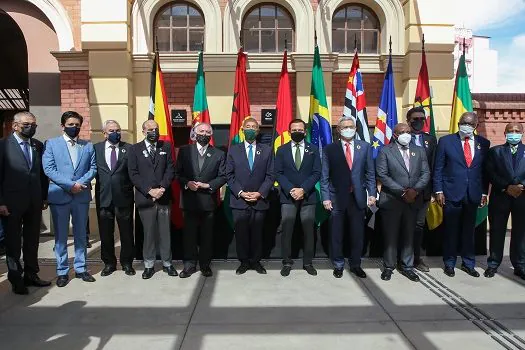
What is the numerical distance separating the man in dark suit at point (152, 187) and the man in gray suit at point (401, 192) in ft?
8.18

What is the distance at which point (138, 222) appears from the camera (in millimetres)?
6250

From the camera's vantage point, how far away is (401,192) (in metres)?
5.45

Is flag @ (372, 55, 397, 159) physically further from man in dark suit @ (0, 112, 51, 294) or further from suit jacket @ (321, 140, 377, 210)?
man in dark suit @ (0, 112, 51, 294)

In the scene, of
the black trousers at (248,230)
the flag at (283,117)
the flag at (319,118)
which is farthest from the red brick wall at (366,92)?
the black trousers at (248,230)

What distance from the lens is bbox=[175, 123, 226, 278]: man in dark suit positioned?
5.69 meters

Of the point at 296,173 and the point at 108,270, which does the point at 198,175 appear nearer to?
the point at 296,173

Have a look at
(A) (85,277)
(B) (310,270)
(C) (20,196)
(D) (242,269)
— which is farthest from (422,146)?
(C) (20,196)

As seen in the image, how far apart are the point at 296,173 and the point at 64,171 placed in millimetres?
2625

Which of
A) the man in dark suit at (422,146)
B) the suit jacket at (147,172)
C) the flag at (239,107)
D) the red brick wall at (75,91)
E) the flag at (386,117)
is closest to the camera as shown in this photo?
the suit jacket at (147,172)

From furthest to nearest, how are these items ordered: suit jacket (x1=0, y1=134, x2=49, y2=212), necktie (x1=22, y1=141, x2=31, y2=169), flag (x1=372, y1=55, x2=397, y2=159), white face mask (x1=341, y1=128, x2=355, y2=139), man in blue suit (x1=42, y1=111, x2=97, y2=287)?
flag (x1=372, y1=55, x2=397, y2=159) < white face mask (x1=341, y1=128, x2=355, y2=139) < man in blue suit (x1=42, y1=111, x2=97, y2=287) < necktie (x1=22, y1=141, x2=31, y2=169) < suit jacket (x1=0, y1=134, x2=49, y2=212)

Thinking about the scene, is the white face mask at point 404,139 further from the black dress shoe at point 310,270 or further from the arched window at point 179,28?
the arched window at point 179,28

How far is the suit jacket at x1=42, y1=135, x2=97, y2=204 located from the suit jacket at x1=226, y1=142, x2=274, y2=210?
1617 mm

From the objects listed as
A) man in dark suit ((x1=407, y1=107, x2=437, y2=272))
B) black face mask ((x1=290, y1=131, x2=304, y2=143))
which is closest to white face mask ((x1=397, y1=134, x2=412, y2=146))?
man in dark suit ((x1=407, y1=107, x2=437, y2=272))

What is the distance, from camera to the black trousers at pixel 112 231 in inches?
224
